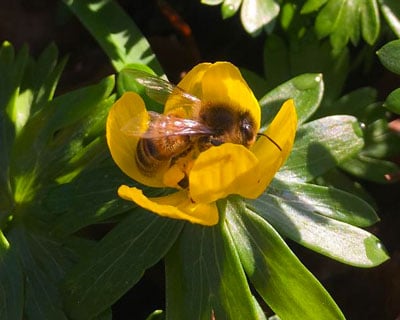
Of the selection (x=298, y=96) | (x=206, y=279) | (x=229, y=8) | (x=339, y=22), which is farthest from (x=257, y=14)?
(x=206, y=279)

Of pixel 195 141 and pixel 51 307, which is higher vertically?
pixel 195 141

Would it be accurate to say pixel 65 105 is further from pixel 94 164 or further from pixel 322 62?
pixel 322 62

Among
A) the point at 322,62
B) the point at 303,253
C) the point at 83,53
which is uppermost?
the point at 83,53

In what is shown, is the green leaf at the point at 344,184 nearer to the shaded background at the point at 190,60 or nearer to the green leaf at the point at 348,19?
the shaded background at the point at 190,60

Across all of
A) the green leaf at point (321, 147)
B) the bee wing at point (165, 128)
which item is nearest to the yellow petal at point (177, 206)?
the bee wing at point (165, 128)

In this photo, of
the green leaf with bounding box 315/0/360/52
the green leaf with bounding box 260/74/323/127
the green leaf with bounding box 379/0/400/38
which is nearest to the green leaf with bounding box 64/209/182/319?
the green leaf with bounding box 260/74/323/127

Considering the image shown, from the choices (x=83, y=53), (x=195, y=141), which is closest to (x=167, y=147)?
(x=195, y=141)
